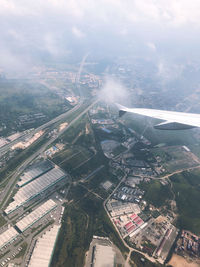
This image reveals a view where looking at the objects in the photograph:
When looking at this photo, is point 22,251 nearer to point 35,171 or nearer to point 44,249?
point 44,249

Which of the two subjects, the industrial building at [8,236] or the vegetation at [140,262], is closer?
the vegetation at [140,262]

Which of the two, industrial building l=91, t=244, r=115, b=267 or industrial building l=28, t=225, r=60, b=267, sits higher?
industrial building l=28, t=225, r=60, b=267

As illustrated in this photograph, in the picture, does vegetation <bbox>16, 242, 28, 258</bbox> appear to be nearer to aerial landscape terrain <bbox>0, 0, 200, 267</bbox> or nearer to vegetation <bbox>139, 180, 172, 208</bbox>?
aerial landscape terrain <bbox>0, 0, 200, 267</bbox>

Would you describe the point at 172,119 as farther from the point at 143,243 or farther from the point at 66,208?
the point at 66,208

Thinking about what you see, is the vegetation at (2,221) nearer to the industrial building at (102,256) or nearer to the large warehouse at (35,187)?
the large warehouse at (35,187)

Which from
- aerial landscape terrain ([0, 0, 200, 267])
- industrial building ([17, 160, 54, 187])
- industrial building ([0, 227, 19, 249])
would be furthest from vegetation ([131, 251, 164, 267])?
industrial building ([17, 160, 54, 187])

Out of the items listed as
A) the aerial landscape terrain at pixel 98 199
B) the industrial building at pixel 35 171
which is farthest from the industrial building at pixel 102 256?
the industrial building at pixel 35 171

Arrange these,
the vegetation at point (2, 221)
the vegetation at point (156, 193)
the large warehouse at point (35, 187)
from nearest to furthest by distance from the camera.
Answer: the vegetation at point (2, 221) → the large warehouse at point (35, 187) → the vegetation at point (156, 193)
